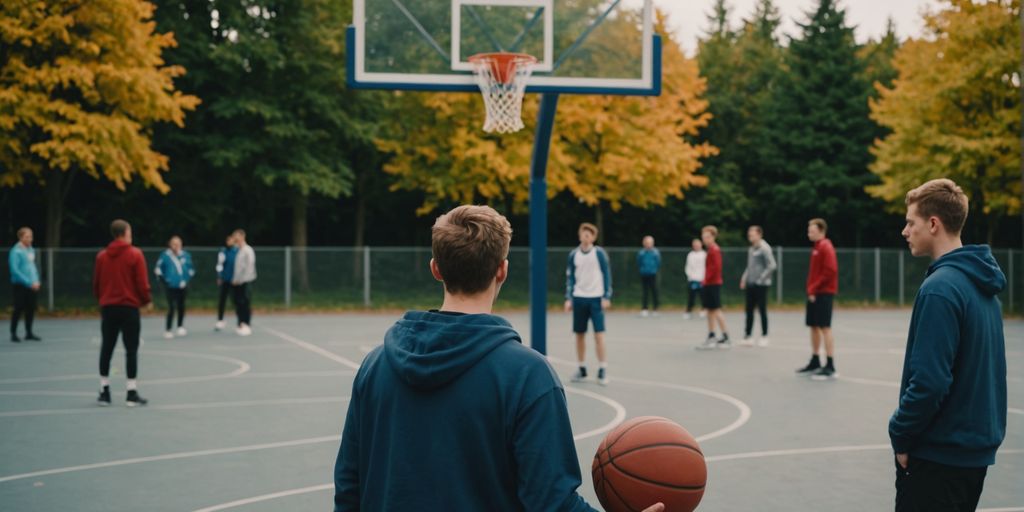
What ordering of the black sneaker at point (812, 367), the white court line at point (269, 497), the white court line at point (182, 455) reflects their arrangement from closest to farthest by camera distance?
the white court line at point (269, 497) → the white court line at point (182, 455) → the black sneaker at point (812, 367)

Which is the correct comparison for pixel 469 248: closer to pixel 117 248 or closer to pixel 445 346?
pixel 445 346

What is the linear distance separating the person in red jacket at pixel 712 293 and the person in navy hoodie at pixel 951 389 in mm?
12822

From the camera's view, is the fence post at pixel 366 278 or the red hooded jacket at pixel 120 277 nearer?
the red hooded jacket at pixel 120 277

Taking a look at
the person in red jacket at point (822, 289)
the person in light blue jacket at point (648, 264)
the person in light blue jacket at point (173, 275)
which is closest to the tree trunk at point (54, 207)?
the person in light blue jacket at point (173, 275)

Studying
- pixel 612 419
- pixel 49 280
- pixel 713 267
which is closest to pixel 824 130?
pixel 713 267

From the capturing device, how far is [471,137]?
2819 centimetres

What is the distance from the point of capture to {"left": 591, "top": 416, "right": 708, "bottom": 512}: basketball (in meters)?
3.49

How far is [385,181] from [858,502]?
101ft

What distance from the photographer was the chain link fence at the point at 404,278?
2534 cm

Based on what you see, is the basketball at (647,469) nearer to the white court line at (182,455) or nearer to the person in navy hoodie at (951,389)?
the person in navy hoodie at (951,389)

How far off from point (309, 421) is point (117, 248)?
119 inches

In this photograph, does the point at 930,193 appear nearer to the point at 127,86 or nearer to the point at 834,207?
the point at 127,86

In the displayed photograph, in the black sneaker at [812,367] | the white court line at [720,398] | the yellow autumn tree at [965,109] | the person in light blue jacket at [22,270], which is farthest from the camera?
the yellow autumn tree at [965,109]

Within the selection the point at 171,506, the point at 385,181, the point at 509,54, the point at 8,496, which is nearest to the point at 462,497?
the point at 171,506
